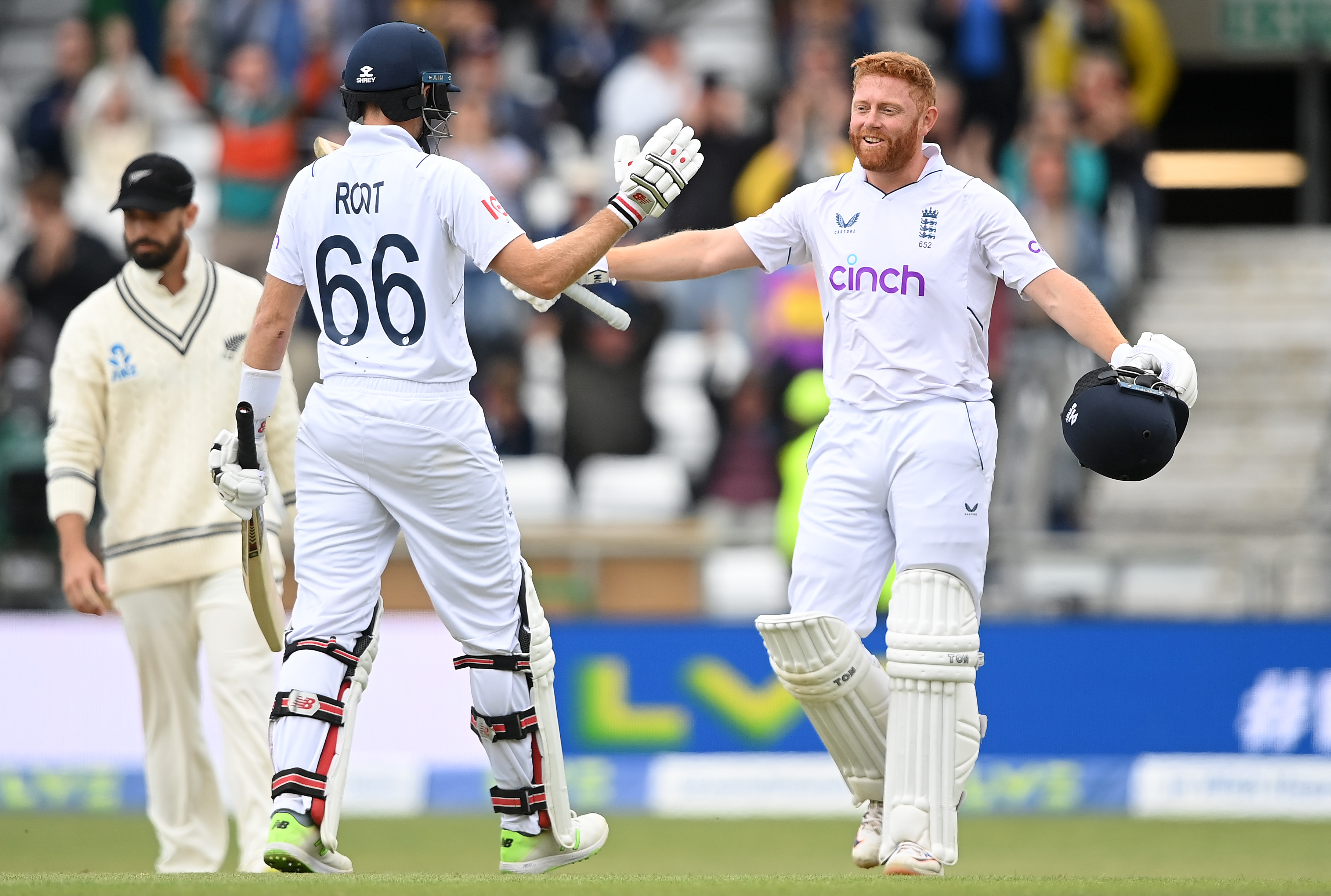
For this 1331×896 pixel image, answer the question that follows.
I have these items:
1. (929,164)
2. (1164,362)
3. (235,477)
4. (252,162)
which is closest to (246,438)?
(235,477)

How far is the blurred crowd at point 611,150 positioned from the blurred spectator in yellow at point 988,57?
18mm

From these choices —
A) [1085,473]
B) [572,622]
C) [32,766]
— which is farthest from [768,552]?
[32,766]

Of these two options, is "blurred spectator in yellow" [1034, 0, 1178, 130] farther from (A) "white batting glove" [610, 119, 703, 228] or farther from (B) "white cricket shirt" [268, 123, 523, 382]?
(B) "white cricket shirt" [268, 123, 523, 382]

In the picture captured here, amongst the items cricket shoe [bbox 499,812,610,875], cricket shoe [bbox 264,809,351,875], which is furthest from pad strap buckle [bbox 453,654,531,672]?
cricket shoe [bbox 264,809,351,875]

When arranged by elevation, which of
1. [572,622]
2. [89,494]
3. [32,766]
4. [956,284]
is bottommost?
[32,766]

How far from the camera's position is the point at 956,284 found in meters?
Answer: 5.57

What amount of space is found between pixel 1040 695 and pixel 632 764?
199cm

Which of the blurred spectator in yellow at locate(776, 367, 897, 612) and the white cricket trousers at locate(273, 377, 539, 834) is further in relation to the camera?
the blurred spectator in yellow at locate(776, 367, 897, 612)

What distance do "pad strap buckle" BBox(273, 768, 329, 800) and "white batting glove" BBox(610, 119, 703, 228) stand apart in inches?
65.9

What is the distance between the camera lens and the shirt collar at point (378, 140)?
5.25 m

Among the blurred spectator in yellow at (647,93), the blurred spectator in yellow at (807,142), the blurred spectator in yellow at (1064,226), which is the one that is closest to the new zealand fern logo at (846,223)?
the blurred spectator in yellow at (807,142)

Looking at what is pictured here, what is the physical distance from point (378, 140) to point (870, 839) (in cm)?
242

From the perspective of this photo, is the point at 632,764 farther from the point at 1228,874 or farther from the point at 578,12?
the point at 578,12

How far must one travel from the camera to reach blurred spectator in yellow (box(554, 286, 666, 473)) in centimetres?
1149
